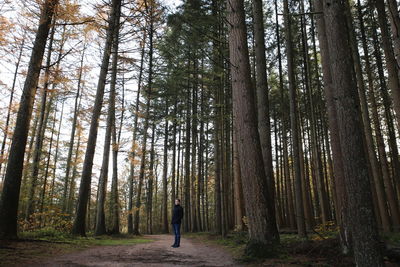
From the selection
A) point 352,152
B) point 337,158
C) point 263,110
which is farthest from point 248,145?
point 352,152

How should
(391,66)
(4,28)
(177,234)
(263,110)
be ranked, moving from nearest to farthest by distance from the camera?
(263,110) < (4,28) < (391,66) < (177,234)

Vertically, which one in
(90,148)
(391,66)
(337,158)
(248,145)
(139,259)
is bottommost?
(139,259)

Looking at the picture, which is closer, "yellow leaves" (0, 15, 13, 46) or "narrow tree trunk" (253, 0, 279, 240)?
"narrow tree trunk" (253, 0, 279, 240)

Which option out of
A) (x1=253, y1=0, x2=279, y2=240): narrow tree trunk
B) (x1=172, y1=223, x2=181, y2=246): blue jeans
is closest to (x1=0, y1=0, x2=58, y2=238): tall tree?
(x1=172, y1=223, x2=181, y2=246): blue jeans

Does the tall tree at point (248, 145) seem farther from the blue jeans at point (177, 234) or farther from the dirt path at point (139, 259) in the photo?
the blue jeans at point (177, 234)

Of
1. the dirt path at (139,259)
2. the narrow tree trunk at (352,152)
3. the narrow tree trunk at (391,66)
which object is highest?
the narrow tree trunk at (391,66)

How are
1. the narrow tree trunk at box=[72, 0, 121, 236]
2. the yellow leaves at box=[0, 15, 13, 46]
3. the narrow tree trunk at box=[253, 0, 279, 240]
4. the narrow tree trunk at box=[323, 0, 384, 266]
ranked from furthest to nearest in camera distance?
the narrow tree trunk at box=[72, 0, 121, 236] < the yellow leaves at box=[0, 15, 13, 46] < the narrow tree trunk at box=[253, 0, 279, 240] < the narrow tree trunk at box=[323, 0, 384, 266]

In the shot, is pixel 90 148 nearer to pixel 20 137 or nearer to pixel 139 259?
pixel 20 137

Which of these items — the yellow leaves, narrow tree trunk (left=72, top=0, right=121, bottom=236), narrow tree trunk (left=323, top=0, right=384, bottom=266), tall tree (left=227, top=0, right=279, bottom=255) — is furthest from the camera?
narrow tree trunk (left=72, top=0, right=121, bottom=236)

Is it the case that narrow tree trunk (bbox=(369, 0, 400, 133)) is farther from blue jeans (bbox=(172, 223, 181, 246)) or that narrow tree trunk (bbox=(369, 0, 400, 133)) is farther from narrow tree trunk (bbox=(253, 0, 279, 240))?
blue jeans (bbox=(172, 223, 181, 246))

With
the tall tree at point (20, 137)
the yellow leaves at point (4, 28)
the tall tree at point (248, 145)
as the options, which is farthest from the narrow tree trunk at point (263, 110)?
the yellow leaves at point (4, 28)

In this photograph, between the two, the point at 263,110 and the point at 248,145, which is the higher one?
the point at 263,110

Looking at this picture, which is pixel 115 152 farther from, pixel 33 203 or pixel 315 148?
pixel 315 148

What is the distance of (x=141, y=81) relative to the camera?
57.4 feet
